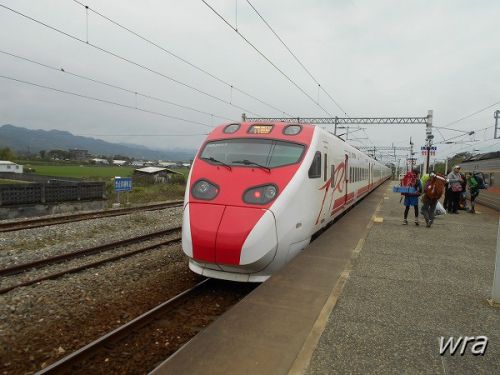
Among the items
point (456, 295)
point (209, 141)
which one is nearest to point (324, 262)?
point (456, 295)

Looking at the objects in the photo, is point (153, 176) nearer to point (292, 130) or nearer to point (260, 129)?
point (260, 129)

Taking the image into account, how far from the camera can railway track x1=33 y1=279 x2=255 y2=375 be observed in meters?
4.02

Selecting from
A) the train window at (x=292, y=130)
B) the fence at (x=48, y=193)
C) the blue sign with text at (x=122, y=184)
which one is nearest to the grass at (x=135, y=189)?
the fence at (x=48, y=193)

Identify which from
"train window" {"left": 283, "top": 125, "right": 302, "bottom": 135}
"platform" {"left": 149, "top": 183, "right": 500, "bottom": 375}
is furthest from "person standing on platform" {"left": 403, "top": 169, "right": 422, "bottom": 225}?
"train window" {"left": 283, "top": 125, "right": 302, "bottom": 135}

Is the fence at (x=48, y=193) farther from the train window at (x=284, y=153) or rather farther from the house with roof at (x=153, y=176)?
the house with roof at (x=153, y=176)

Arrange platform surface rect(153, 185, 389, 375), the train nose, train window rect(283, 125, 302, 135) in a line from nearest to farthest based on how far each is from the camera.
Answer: platform surface rect(153, 185, 389, 375)
the train nose
train window rect(283, 125, 302, 135)

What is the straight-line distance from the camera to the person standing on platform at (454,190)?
13.8 m

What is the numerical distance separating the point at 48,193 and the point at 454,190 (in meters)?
18.1

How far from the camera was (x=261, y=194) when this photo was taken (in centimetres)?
596

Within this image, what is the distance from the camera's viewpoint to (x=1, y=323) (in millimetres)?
5105

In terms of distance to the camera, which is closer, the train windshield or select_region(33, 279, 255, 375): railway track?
select_region(33, 279, 255, 375): railway track

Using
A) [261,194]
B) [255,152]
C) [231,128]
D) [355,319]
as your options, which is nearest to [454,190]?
[231,128]

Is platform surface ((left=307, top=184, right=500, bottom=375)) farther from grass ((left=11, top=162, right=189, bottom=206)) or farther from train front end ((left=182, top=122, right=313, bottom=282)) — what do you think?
grass ((left=11, top=162, right=189, bottom=206))

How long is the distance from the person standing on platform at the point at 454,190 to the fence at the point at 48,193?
17.8 meters
